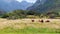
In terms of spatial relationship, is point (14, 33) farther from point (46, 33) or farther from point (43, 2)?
point (43, 2)

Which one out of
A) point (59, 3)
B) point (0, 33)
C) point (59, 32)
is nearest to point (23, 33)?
point (0, 33)

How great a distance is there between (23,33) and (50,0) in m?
132

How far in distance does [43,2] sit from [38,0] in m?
7.94

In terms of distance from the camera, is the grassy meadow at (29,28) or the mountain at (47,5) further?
the mountain at (47,5)

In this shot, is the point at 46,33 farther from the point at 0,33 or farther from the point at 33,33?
the point at 0,33

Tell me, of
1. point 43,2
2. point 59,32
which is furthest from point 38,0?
point 59,32

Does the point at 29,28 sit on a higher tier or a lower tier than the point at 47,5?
lower

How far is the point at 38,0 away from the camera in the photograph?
16725 centimetres

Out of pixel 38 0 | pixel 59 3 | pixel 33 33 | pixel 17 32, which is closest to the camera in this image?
pixel 33 33

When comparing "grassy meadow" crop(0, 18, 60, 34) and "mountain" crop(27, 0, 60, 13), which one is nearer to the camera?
"grassy meadow" crop(0, 18, 60, 34)

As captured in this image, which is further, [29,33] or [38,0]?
[38,0]

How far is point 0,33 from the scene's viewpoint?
23.8 metres

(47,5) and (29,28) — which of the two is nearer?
(29,28)

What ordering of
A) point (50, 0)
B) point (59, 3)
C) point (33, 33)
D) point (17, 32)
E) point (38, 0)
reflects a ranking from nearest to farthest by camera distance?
1. point (33, 33)
2. point (17, 32)
3. point (59, 3)
4. point (50, 0)
5. point (38, 0)
